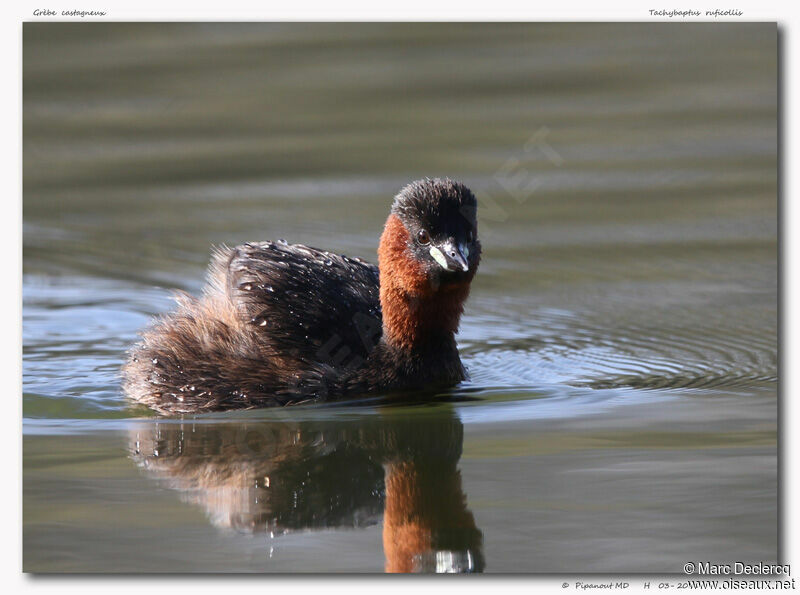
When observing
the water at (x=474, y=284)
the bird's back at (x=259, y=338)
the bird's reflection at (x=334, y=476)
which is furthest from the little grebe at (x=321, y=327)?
the bird's reflection at (x=334, y=476)

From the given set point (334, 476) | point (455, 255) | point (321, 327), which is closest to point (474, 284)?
point (321, 327)

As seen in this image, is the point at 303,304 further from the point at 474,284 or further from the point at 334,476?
the point at 474,284

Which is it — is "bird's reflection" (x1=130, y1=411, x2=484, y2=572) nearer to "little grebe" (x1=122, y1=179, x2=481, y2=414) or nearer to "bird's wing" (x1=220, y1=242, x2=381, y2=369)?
"little grebe" (x1=122, y1=179, x2=481, y2=414)

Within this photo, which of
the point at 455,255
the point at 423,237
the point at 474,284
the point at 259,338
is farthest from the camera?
the point at 474,284

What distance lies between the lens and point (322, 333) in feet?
26.6

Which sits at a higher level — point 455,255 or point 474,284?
point 455,255

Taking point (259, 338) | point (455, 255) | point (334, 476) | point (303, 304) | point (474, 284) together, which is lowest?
point (334, 476)

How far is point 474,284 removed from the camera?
10.5 meters

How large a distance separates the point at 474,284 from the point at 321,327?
8.73 ft

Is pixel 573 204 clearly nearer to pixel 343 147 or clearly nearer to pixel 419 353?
pixel 343 147

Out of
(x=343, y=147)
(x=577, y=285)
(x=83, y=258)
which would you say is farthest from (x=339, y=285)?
(x=343, y=147)

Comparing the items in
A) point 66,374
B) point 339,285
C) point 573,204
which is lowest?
point 66,374

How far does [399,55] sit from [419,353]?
211 inches

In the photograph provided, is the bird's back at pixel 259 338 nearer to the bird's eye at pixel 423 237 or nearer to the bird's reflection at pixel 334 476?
the bird's reflection at pixel 334 476
